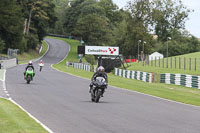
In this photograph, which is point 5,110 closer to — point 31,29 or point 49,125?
point 49,125

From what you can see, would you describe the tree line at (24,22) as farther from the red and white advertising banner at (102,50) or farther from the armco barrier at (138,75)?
the armco barrier at (138,75)

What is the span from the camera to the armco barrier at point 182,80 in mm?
32875

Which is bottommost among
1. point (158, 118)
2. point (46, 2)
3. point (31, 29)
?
point (158, 118)

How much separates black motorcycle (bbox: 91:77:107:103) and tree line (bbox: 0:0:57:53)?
5531 cm

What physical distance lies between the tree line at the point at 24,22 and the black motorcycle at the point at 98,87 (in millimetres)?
55307

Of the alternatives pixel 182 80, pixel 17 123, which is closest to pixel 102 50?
pixel 182 80

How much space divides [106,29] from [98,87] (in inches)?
4174

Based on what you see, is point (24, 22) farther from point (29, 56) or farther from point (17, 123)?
point (17, 123)

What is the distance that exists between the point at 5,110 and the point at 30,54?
88113 mm

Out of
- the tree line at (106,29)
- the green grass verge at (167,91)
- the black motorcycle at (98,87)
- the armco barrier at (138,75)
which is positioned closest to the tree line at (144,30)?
the tree line at (106,29)

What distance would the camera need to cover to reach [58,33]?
175 meters

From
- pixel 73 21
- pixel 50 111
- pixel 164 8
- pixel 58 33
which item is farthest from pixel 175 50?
pixel 50 111

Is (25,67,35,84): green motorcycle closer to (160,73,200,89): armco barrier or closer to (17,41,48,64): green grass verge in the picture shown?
(160,73,200,89): armco barrier

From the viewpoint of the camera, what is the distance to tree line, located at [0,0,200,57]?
86169mm
